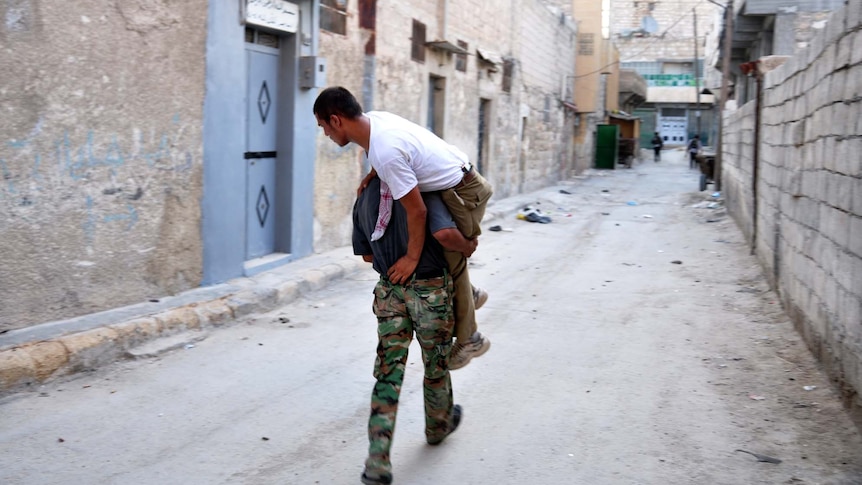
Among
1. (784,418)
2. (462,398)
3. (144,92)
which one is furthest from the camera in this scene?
(144,92)

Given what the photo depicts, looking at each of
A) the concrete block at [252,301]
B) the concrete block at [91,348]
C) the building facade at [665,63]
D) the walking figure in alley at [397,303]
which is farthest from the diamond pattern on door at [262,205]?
the building facade at [665,63]

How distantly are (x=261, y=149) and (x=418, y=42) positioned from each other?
4.66 m

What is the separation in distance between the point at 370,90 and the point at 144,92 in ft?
14.6

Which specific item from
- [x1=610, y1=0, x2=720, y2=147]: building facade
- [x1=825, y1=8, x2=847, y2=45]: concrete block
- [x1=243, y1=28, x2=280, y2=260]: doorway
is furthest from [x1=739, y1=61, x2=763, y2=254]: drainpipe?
[x1=610, y1=0, x2=720, y2=147]: building facade

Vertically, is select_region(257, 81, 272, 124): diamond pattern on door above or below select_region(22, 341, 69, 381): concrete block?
above

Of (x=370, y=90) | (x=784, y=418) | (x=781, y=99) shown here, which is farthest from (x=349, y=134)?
(x=370, y=90)

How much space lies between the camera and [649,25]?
5556 cm

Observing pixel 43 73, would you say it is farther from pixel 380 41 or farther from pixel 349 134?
pixel 380 41

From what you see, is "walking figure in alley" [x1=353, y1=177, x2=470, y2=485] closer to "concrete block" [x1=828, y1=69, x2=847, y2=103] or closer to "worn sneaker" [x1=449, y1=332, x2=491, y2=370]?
"worn sneaker" [x1=449, y1=332, x2=491, y2=370]

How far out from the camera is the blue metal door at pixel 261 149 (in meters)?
7.93

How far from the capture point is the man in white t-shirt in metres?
3.13

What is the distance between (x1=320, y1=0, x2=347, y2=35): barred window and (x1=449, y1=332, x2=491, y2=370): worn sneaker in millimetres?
6048

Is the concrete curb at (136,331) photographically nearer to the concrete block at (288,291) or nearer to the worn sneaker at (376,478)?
the concrete block at (288,291)

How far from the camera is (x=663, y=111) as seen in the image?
186ft
